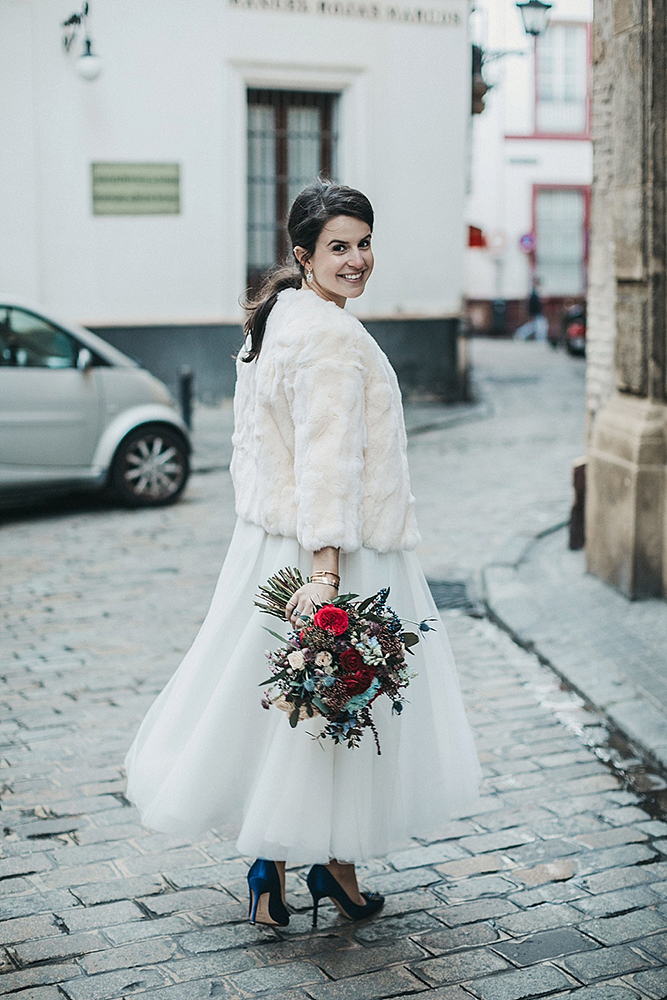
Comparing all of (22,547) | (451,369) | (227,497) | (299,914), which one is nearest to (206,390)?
(451,369)

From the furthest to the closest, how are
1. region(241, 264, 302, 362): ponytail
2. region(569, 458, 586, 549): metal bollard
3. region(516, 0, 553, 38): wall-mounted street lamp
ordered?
region(516, 0, 553, 38): wall-mounted street lamp → region(569, 458, 586, 549): metal bollard → region(241, 264, 302, 362): ponytail

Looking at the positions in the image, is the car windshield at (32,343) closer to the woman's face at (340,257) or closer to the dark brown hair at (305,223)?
the dark brown hair at (305,223)

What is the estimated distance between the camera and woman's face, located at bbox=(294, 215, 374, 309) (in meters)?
3.09

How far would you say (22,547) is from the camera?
8531 mm

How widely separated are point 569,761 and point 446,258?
12406mm

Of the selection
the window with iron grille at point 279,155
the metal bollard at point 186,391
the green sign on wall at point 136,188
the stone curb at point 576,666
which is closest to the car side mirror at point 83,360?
the metal bollard at point 186,391

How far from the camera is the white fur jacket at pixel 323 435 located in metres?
2.95

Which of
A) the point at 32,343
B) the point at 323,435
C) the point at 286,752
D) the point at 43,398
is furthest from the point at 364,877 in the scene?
the point at 32,343

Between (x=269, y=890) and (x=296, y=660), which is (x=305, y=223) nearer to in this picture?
(x=296, y=660)

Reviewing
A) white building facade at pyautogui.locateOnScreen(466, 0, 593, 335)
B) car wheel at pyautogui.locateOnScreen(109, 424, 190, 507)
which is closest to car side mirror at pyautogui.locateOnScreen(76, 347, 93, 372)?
car wheel at pyautogui.locateOnScreen(109, 424, 190, 507)

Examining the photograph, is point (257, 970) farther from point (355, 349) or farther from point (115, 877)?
point (355, 349)

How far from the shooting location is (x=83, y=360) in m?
9.45

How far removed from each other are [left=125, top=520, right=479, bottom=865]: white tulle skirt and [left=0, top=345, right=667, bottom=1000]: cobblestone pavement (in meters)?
0.12

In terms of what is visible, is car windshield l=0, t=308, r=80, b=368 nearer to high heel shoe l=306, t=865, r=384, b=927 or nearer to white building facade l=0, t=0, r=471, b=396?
white building facade l=0, t=0, r=471, b=396
